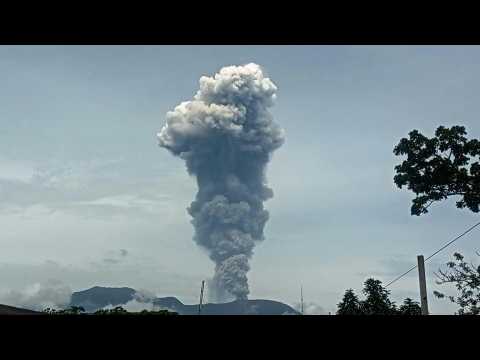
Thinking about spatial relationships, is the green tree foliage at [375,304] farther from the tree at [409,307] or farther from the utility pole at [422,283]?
the utility pole at [422,283]

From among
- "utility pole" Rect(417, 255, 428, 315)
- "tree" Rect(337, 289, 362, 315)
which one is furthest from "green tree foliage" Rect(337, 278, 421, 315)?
"utility pole" Rect(417, 255, 428, 315)

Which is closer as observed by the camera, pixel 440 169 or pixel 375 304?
pixel 440 169

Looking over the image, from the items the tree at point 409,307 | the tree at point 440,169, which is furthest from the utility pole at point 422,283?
the tree at point 409,307

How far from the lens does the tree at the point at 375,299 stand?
107 feet

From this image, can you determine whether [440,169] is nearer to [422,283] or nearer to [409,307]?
[422,283]

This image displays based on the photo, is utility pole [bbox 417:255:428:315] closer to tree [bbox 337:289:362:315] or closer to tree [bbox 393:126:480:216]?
tree [bbox 393:126:480:216]

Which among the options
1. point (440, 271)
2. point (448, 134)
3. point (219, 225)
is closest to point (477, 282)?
point (440, 271)

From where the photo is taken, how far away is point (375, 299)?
109ft

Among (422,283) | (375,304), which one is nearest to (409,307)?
(375,304)

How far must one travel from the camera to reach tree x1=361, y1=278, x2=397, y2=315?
1278 inches

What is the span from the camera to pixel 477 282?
16.4 meters
